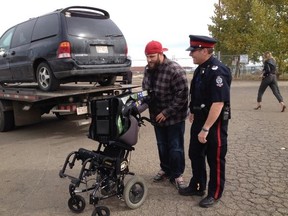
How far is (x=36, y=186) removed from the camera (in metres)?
4.61

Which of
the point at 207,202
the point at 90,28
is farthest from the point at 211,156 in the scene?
the point at 90,28

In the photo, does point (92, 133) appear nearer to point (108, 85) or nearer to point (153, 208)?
point (153, 208)

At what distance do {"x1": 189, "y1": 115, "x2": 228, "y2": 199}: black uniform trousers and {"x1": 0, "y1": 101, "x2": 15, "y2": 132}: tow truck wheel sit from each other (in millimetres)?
5618

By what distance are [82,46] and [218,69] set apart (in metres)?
4.07

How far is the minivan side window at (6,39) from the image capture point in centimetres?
853

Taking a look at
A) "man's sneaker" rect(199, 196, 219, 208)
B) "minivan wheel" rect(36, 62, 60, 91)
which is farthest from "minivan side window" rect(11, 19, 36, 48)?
"man's sneaker" rect(199, 196, 219, 208)

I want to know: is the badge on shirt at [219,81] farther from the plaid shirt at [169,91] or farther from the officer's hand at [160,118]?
the officer's hand at [160,118]

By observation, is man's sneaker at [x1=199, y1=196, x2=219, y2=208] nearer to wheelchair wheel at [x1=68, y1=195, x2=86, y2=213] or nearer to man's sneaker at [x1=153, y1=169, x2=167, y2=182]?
man's sneaker at [x1=153, y1=169, x2=167, y2=182]

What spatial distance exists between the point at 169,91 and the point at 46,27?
4292mm

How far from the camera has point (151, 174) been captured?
16.1 ft

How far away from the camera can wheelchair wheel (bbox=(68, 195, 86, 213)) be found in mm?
3711

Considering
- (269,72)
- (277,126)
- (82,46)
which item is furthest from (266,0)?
(82,46)

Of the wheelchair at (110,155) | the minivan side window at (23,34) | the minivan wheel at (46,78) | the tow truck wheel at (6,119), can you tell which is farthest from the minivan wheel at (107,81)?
the wheelchair at (110,155)

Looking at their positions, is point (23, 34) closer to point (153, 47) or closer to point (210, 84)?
point (153, 47)
